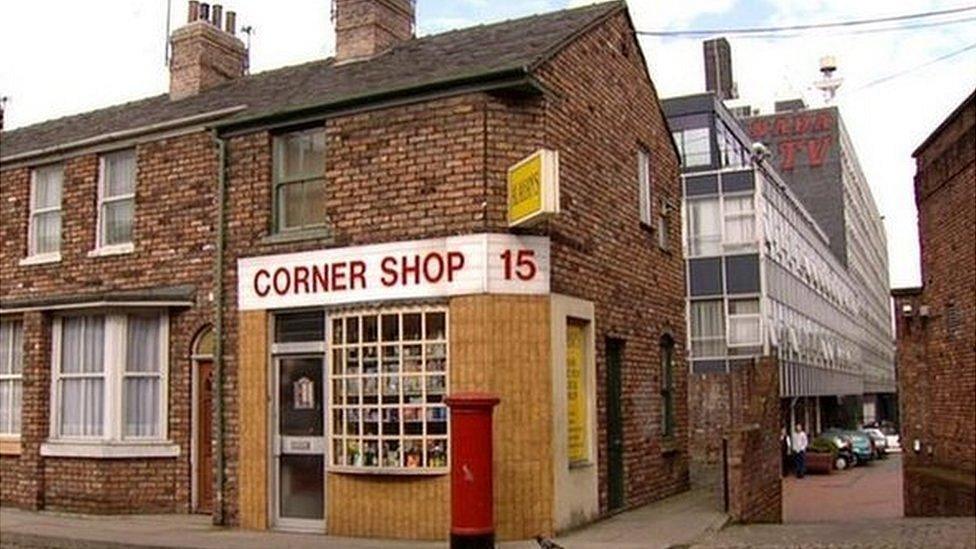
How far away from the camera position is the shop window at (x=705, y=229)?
3788 centimetres

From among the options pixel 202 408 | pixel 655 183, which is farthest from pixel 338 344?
pixel 655 183

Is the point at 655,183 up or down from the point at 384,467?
up

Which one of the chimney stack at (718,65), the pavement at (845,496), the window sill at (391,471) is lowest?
the pavement at (845,496)

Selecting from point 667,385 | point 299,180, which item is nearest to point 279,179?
point 299,180

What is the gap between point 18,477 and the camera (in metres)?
16.4

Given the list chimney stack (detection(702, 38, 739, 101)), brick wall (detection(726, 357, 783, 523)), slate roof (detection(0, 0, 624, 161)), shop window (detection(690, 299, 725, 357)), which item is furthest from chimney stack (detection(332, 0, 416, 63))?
chimney stack (detection(702, 38, 739, 101))

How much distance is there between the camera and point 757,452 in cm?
1443

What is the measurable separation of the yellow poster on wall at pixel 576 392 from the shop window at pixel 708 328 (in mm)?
24778

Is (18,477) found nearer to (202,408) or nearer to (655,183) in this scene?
(202,408)

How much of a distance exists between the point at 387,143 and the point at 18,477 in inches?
317

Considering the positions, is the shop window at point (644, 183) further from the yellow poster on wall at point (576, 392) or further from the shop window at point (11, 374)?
the shop window at point (11, 374)

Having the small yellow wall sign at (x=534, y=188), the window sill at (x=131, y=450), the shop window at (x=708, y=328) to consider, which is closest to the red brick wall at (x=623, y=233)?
the small yellow wall sign at (x=534, y=188)

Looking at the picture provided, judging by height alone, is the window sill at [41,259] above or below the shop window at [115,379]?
above

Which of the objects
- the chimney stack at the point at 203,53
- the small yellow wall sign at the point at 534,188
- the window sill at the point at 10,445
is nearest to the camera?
the small yellow wall sign at the point at 534,188
